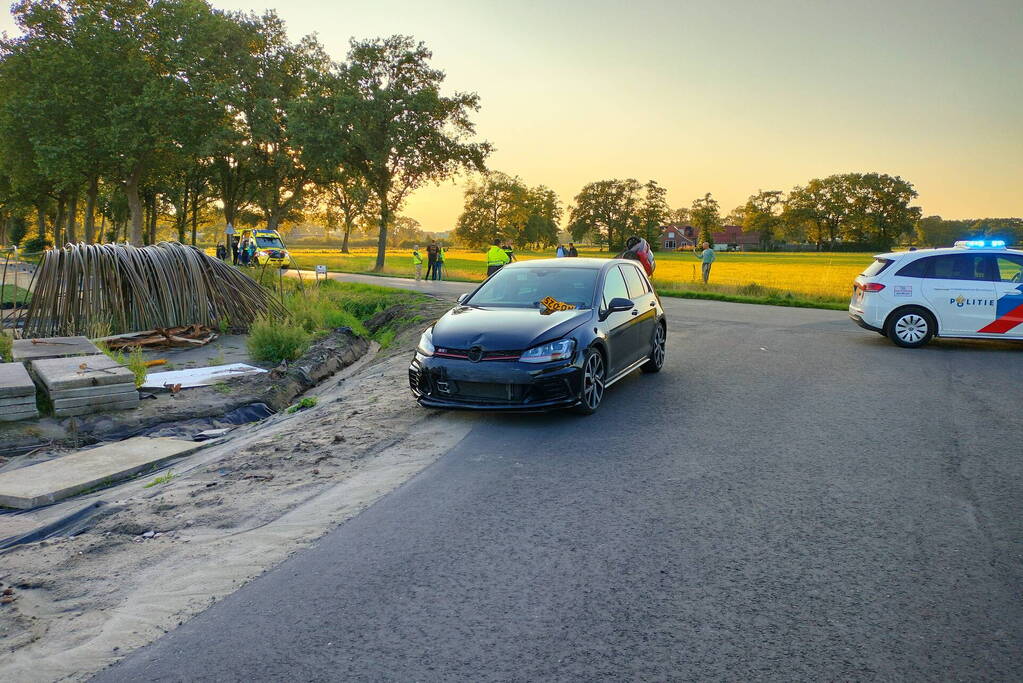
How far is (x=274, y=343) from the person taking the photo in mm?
14203

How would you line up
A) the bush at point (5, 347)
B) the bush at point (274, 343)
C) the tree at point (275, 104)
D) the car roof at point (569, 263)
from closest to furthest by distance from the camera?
1. the car roof at point (569, 263)
2. the bush at point (5, 347)
3. the bush at point (274, 343)
4. the tree at point (275, 104)

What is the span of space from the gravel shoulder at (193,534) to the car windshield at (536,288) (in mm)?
1489

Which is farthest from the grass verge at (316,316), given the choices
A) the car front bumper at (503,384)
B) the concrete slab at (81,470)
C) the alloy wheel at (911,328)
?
the alloy wheel at (911,328)

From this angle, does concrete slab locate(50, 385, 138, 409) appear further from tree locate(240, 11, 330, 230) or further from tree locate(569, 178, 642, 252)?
tree locate(569, 178, 642, 252)

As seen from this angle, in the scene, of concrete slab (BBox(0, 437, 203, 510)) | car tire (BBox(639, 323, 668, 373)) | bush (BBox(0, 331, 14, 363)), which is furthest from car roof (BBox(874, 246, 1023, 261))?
bush (BBox(0, 331, 14, 363))

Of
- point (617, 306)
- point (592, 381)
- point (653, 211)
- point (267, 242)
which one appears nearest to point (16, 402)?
point (592, 381)

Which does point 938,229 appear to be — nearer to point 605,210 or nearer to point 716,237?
point 716,237

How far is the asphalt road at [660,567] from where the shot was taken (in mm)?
3287

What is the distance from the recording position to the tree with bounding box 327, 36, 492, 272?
45.7 meters

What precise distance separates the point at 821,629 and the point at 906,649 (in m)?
0.35

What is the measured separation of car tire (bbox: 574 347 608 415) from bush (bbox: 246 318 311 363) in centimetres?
755

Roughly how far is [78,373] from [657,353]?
7.20 m

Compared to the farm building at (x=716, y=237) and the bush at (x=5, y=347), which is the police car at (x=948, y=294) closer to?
the bush at (x=5, y=347)

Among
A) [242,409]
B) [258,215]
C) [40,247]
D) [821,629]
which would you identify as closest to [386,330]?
[242,409]
